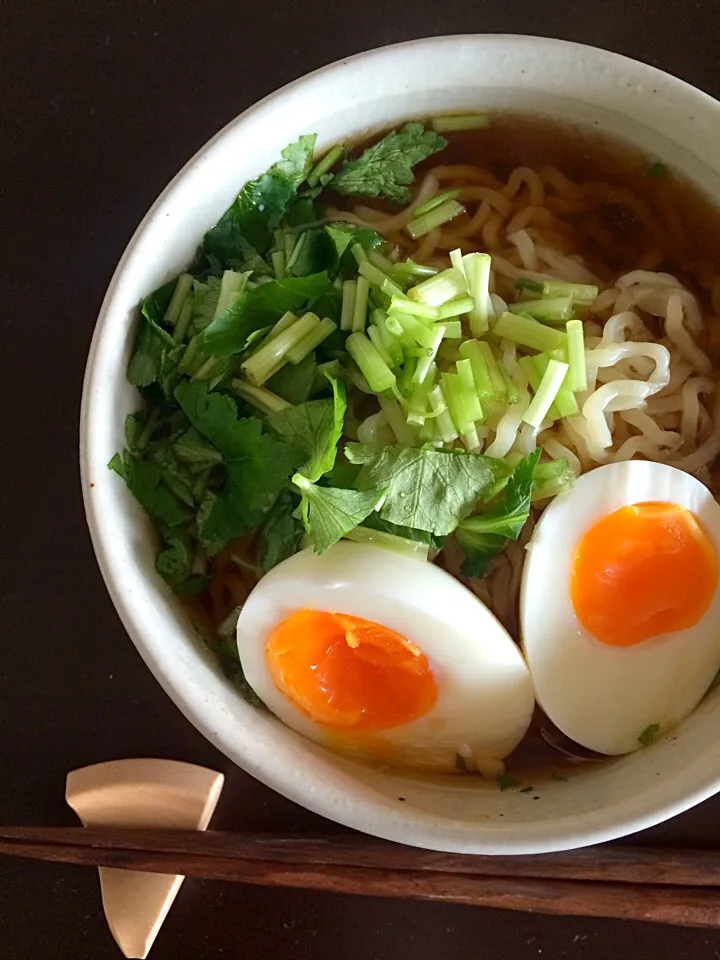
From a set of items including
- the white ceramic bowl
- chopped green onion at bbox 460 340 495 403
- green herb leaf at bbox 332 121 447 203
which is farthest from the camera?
green herb leaf at bbox 332 121 447 203

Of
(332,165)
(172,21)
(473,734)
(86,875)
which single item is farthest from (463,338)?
(86,875)

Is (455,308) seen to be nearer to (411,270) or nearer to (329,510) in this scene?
(411,270)

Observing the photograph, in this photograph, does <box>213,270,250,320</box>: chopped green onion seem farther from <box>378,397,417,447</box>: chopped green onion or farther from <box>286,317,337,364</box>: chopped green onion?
<box>378,397,417,447</box>: chopped green onion

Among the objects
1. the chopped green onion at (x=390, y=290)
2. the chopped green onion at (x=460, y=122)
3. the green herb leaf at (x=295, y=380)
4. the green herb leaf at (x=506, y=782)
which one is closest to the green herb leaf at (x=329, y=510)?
the green herb leaf at (x=295, y=380)

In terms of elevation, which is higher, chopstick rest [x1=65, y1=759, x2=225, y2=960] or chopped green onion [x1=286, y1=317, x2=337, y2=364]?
chopped green onion [x1=286, y1=317, x2=337, y2=364]

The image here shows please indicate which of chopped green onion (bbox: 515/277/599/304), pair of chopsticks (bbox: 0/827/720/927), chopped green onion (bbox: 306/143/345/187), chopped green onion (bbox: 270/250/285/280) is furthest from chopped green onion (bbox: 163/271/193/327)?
pair of chopsticks (bbox: 0/827/720/927)

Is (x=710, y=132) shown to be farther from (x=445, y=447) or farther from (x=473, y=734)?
(x=473, y=734)

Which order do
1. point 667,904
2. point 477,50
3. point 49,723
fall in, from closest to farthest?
point 477,50, point 667,904, point 49,723
